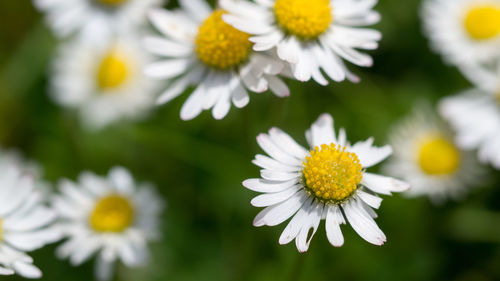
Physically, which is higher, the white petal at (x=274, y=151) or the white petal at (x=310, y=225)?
the white petal at (x=274, y=151)

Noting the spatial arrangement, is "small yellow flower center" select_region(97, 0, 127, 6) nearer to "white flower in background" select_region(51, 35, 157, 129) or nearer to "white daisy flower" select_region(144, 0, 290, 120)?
"white flower in background" select_region(51, 35, 157, 129)

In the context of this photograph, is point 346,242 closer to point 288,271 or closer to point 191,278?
point 288,271

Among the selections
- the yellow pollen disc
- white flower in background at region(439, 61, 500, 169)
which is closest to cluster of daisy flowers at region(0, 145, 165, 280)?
the yellow pollen disc

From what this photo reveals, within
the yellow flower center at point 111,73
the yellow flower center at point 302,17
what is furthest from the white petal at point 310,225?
the yellow flower center at point 111,73

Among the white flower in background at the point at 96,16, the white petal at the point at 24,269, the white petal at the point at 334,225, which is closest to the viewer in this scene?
the white petal at the point at 334,225

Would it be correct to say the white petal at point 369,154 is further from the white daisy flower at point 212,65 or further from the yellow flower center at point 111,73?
the yellow flower center at point 111,73

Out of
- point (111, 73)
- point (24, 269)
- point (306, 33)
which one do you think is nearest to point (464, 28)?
point (306, 33)
